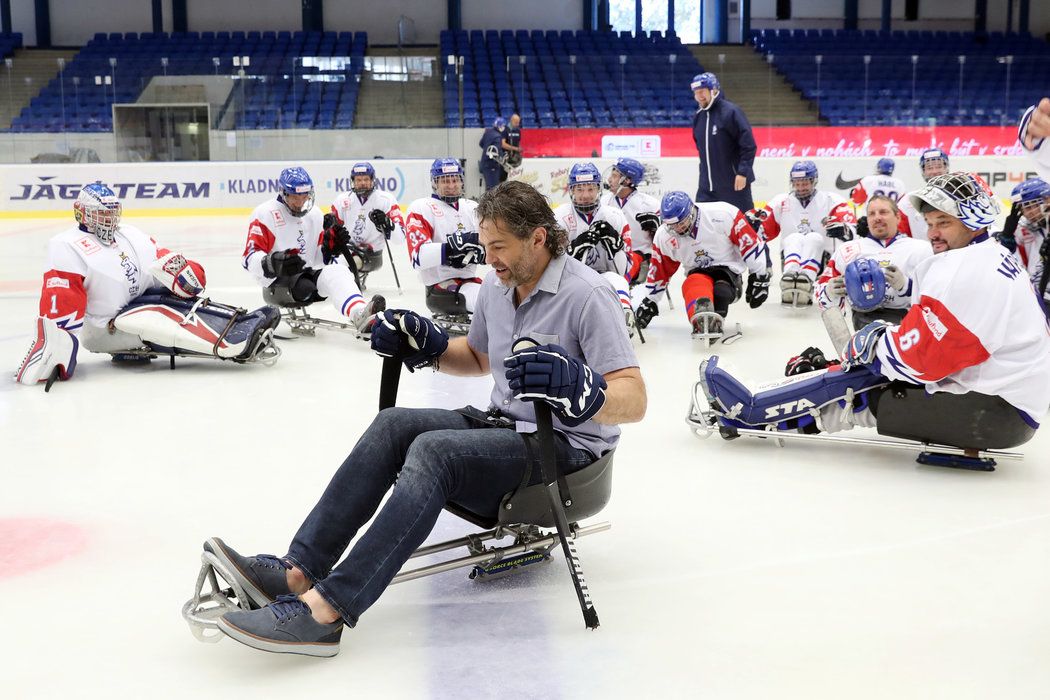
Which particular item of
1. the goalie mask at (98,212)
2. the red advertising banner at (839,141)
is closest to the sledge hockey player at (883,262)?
the goalie mask at (98,212)

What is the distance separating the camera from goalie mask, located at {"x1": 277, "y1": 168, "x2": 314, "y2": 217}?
6871mm

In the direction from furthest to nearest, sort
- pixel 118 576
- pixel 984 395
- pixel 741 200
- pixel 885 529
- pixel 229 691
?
pixel 741 200, pixel 984 395, pixel 885 529, pixel 118 576, pixel 229 691

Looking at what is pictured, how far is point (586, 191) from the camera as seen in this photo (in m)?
7.05

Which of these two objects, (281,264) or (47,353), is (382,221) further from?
(47,353)

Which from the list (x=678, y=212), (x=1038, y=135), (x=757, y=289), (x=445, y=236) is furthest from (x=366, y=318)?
(x=1038, y=135)

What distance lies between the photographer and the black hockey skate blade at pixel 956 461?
4004 mm

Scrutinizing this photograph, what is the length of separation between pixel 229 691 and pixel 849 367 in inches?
102

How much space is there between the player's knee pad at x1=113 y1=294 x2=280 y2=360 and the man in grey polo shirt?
3.38m

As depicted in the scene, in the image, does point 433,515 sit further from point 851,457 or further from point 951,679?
point 851,457

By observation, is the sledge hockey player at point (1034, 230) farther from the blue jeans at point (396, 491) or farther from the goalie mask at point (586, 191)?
the blue jeans at point (396, 491)

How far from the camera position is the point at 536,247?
2.68 m

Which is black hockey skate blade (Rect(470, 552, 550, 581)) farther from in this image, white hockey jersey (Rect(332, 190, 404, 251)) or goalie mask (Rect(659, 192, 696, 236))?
white hockey jersey (Rect(332, 190, 404, 251))

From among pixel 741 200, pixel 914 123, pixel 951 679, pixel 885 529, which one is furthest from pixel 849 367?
pixel 914 123

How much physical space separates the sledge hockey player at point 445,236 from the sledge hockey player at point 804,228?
242 centimetres
